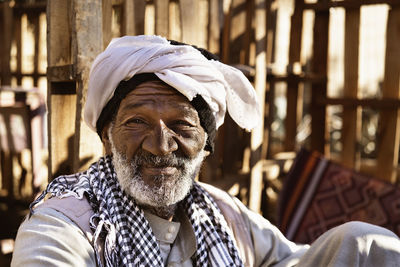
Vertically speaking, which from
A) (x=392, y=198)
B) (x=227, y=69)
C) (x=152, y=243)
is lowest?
(x=392, y=198)

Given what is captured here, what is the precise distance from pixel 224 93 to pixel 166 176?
19.4 inches

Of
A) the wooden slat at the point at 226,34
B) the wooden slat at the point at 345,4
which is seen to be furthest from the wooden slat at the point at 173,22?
the wooden slat at the point at 345,4

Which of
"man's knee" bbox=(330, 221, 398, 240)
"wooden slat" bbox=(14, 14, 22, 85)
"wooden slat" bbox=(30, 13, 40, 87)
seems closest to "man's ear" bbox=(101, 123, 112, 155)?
"man's knee" bbox=(330, 221, 398, 240)

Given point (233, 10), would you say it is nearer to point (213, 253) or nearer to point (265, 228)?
point (265, 228)

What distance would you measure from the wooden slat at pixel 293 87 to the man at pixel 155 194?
Result: 7.62 ft

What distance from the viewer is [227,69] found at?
2.09 m

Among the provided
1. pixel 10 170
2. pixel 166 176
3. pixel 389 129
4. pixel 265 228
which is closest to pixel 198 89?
pixel 166 176

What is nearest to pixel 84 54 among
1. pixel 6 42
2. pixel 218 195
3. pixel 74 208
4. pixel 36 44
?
pixel 74 208

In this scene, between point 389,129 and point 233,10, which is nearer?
point 233,10

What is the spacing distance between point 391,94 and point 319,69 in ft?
2.26

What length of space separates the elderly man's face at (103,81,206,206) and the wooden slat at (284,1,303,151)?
2.62 metres

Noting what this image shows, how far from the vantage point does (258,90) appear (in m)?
3.35

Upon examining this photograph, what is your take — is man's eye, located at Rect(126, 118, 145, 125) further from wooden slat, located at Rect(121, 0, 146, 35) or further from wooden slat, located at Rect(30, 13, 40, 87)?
wooden slat, located at Rect(30, 13, 40, 87)

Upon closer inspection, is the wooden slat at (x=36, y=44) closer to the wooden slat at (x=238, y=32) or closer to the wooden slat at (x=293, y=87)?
the wooden slat at (x=238, y=32)
